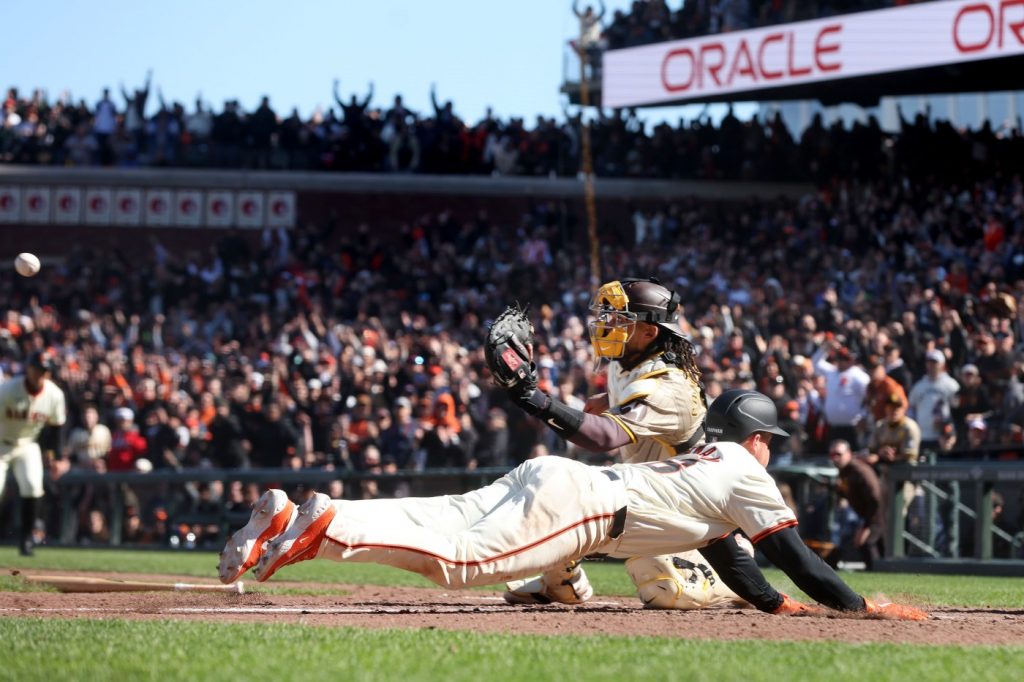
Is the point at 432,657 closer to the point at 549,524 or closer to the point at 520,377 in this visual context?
the point at 549,524

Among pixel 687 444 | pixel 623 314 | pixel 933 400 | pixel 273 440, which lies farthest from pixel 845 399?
pixel 623 314

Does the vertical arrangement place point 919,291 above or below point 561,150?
below

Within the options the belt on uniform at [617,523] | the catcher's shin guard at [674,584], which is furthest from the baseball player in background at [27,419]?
the belt on uniform at [617,523]

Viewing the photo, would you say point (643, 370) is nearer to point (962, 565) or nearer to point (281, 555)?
point (281, 555)

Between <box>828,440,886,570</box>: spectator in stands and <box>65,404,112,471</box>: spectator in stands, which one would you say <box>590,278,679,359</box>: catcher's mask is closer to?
<box>828,440,886,570</box>: spectator in stands

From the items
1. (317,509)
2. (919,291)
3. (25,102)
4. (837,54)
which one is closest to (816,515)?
(919,291)
